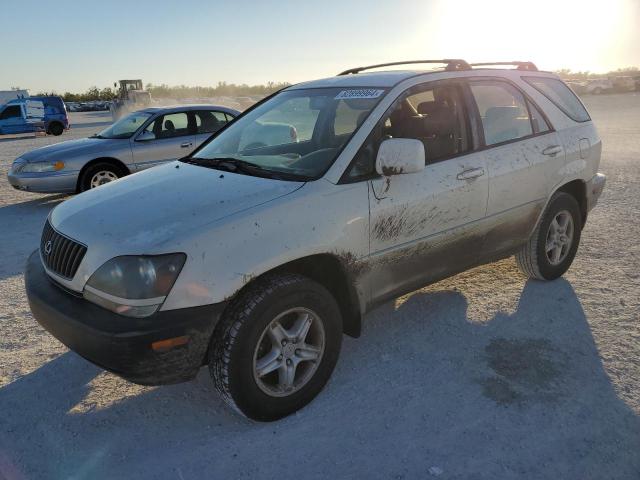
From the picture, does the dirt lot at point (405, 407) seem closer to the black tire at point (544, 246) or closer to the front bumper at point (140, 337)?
the black tire at point (544, 246)

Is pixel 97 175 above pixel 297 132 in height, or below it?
below

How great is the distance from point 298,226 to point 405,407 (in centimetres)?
119

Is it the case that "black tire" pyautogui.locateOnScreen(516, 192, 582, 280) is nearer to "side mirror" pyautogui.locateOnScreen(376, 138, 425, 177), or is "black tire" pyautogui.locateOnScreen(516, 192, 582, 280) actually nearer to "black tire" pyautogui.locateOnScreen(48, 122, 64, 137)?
"side mirror" pyautogui.locateOnScreen(376, 138, 425, 177)

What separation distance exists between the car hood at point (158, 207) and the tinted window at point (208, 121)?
578cm

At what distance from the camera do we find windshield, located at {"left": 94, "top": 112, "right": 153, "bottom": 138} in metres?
8.72

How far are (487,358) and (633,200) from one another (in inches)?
214

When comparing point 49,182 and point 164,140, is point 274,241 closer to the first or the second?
point 164,140

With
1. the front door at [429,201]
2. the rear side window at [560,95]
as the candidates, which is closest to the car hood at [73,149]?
the front door at [429,201]

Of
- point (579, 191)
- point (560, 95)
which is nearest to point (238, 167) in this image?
point (560, 95)

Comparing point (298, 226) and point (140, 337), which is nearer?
point (140, 337)

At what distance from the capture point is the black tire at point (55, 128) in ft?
82.8

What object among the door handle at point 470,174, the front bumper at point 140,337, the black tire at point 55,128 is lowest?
the black tire at point 55,128

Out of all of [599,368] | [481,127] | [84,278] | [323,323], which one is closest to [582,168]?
[481,127]

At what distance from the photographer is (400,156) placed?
2.97m
